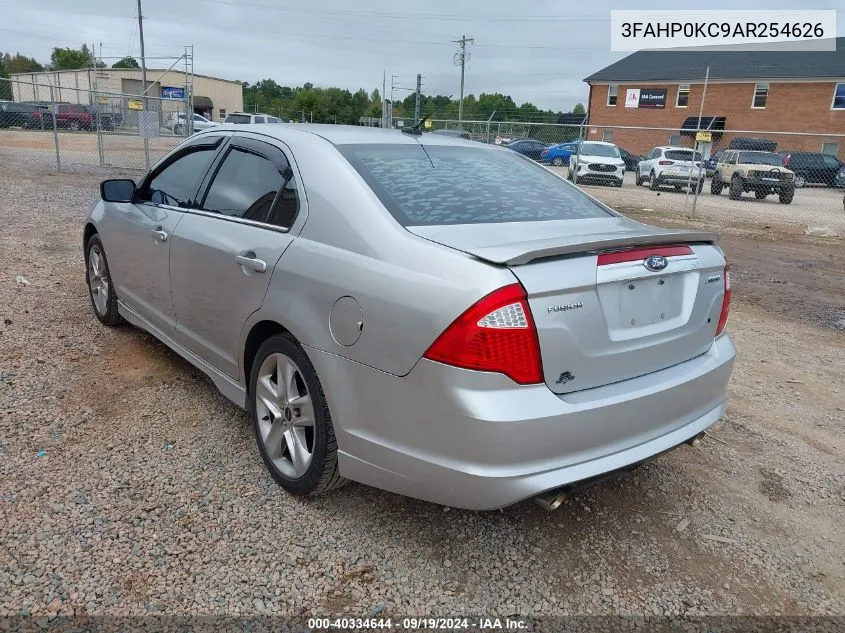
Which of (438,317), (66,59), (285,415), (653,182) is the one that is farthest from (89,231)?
(66,59)

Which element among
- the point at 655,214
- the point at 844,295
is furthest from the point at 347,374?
the point at 655,214

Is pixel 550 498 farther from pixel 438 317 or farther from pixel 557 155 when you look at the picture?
pixel 557 155

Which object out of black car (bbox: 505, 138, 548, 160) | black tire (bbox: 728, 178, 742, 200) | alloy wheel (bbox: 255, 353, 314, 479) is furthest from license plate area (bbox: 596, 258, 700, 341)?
black car (bbox: 505, 138, 548, 160)

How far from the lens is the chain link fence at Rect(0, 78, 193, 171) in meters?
17.8

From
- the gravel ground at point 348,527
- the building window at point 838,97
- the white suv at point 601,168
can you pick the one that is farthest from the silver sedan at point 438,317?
the building window at point 838,97

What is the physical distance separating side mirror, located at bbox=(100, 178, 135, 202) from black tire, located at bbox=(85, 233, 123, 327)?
1.85 feet

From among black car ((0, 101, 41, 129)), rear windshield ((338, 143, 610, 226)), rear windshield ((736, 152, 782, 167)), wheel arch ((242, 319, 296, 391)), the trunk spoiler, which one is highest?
black car ((0, 101, 41, 129))

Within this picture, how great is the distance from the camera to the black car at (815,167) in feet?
82.7

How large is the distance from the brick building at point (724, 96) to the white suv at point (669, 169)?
1261cm

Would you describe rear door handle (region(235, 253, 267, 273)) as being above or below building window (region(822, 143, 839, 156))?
below

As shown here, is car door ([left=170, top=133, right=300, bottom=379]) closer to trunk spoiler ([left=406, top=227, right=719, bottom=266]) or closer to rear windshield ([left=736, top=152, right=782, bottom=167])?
trunk spoiler ([left=406, top=227, right=719, bottom=266])

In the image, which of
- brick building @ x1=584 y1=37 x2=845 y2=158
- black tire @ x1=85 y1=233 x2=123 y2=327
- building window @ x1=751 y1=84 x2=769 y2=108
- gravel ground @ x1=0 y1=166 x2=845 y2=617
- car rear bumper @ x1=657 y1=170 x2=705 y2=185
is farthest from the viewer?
building window @ x1=751 y1=84 x2=769 y2=108

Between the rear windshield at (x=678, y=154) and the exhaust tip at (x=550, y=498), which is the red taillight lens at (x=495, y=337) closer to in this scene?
the exhaust tip at (x=550, y=498)

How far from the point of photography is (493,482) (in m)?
2.18
